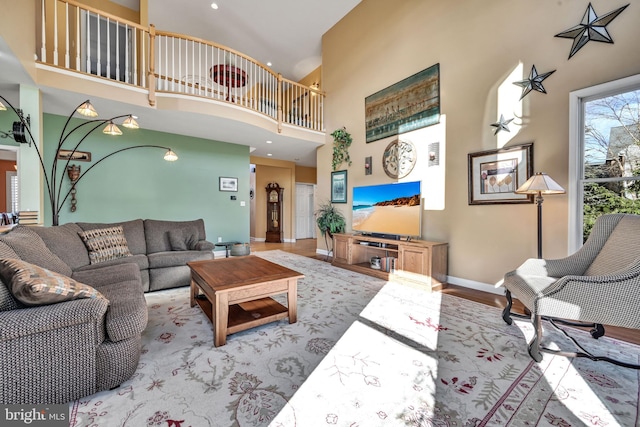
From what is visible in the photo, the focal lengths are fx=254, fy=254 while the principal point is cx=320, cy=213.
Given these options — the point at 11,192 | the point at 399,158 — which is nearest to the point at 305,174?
the point at 399,158

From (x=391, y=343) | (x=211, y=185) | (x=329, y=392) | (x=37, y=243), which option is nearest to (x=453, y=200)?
Answer: (x=391, y=343)

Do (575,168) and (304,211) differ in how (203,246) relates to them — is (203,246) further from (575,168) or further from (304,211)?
(304,211)

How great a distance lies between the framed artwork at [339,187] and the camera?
210 inches

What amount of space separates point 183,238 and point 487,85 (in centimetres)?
470

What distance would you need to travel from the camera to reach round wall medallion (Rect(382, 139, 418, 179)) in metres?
4.09

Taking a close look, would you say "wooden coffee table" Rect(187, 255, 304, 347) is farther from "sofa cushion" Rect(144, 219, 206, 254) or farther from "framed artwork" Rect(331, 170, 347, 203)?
"framed artwork" Rect(331, 170, 347, 203)

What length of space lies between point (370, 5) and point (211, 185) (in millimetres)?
4894

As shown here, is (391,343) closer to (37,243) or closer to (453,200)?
(453,200)

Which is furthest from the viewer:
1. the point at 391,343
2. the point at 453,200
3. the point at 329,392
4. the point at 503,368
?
the point at 453,200

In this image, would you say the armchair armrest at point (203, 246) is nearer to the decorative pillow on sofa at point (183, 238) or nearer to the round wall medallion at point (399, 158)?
the decorative pillow on sofa at point (183, 238)

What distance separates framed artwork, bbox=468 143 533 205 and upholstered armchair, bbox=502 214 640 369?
0.89 meters

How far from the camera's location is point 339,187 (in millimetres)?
5469

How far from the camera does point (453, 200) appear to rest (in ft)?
11.7

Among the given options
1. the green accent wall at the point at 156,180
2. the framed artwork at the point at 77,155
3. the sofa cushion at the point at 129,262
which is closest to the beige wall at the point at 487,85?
the green accent wall at the point at 156,180
